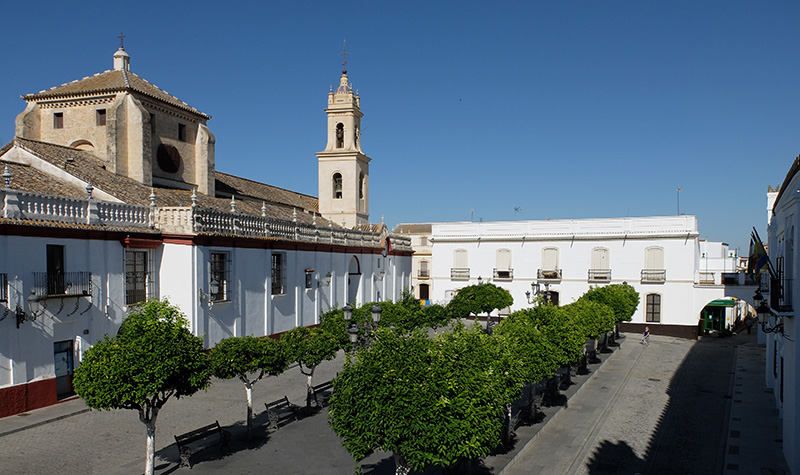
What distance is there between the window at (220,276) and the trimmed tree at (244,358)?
8874 millimetres

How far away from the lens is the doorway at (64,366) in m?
18.5

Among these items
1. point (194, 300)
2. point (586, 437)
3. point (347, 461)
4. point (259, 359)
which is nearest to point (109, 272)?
point (194, 300)

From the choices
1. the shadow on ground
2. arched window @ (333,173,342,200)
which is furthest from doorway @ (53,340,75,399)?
arched window @ (333,173,342,200)

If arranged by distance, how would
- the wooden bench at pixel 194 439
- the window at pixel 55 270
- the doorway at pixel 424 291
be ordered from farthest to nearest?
the doorway at pixel 424 291, the window at pixel 55 270, the wooden bench at pixel 194 439

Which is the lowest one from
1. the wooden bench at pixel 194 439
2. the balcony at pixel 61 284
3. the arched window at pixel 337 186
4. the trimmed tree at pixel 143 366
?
the wooden bench at pixel 194 439

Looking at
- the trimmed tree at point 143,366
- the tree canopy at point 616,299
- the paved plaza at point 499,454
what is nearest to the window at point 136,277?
the paved plaza at point 499,454

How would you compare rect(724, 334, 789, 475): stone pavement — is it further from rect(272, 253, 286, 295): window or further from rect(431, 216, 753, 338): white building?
rect(272, 253, 286, 295): window

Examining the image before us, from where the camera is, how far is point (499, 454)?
15.4 meters

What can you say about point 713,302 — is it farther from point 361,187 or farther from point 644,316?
point 361,187

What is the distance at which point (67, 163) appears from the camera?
76.0ft

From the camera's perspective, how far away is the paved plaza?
555 inches

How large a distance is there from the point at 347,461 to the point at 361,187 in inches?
1262

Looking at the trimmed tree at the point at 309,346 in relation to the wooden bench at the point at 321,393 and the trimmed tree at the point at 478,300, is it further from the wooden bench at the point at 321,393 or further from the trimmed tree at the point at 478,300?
the trimmed tree at the point at 478,300

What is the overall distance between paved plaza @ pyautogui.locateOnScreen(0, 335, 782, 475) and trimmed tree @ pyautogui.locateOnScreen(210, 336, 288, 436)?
6.07 feet
